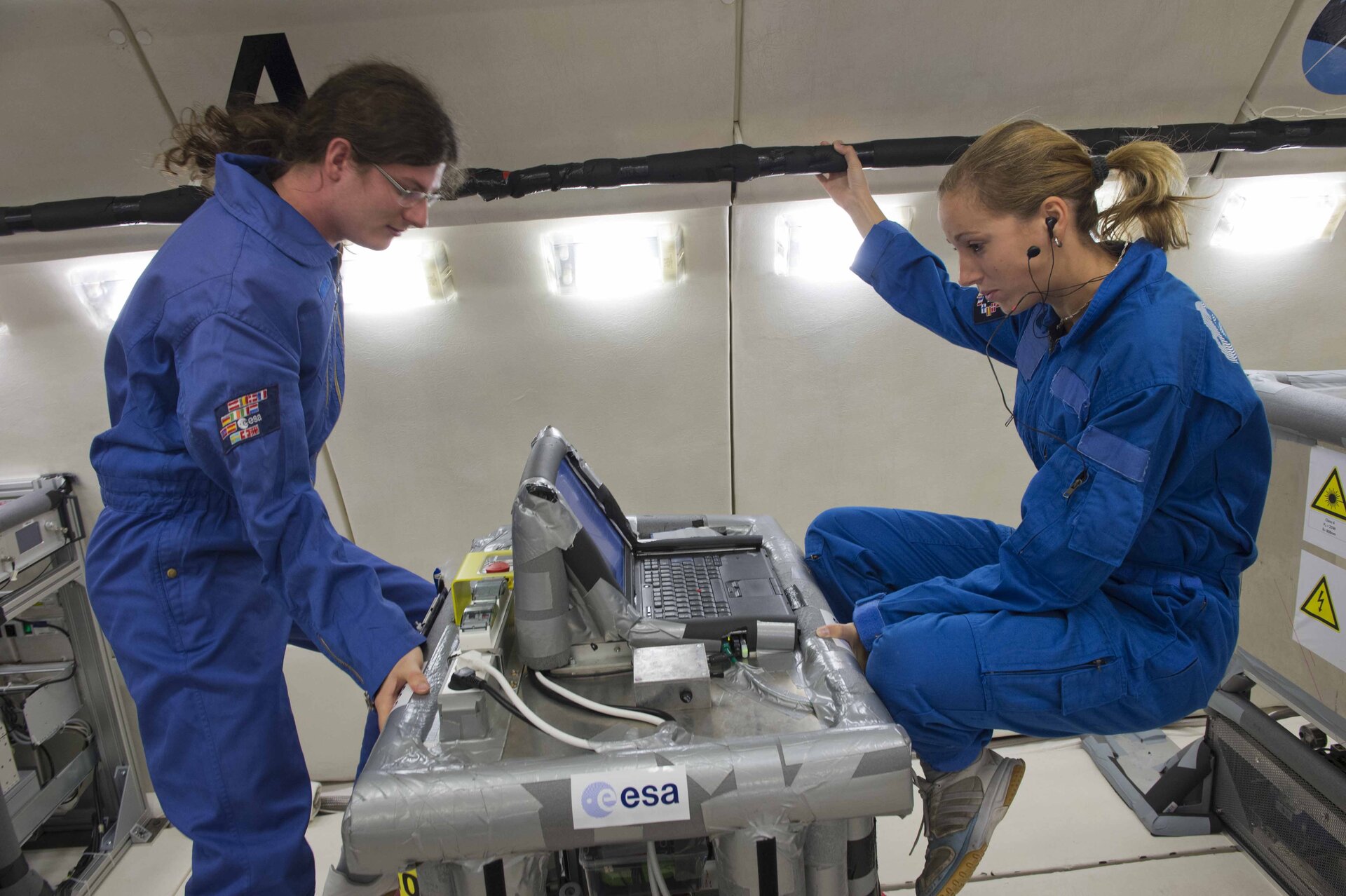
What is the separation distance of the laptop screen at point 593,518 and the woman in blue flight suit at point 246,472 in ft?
1.26

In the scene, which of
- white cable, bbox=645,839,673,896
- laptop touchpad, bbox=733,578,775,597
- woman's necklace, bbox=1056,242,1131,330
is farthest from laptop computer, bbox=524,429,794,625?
woman's necklace, bbox=1056,242,1131,330

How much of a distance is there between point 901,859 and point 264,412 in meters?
2.20

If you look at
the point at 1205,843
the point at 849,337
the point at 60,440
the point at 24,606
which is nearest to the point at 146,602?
the point at 24,606

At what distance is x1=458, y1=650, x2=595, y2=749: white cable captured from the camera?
125 cm

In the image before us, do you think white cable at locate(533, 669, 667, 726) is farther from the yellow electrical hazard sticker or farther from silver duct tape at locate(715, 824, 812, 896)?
the yellow electrical hazard sticker

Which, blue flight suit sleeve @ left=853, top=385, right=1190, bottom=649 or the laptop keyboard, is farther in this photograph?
the laptop keyboard

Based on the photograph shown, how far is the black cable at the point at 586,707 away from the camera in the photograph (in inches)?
53.3

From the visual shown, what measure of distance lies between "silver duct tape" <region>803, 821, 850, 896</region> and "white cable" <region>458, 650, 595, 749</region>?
0.40 metres

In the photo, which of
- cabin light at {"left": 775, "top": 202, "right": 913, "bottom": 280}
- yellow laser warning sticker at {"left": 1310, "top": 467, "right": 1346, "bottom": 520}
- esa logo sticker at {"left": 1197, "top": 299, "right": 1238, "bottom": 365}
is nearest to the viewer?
esa logo sticker at {"left": 1197, "top": 299, "right": 1238, "bottom": 365}

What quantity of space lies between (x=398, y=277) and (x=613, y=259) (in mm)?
639

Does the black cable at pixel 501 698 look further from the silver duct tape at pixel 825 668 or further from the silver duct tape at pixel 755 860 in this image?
the silver duct tape at pixel 825 668

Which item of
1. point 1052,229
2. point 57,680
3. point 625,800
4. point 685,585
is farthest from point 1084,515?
point 57,680

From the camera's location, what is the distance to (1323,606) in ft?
6.11

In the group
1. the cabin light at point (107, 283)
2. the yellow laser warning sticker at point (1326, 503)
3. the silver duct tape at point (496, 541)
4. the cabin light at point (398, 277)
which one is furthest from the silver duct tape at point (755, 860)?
the cabin light at point (107, 283)
